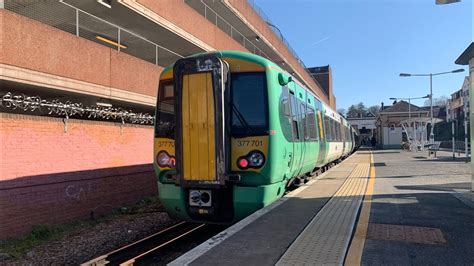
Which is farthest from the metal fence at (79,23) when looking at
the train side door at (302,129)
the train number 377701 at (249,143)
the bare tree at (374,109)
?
the bare tree at (374,109)

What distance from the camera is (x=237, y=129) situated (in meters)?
7.00

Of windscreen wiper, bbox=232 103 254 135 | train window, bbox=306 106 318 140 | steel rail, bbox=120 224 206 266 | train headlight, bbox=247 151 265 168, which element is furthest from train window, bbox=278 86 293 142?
steel rail, bbox=120 224 206 266

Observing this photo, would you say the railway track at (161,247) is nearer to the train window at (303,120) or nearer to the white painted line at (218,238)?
the white painted line at (218,238)

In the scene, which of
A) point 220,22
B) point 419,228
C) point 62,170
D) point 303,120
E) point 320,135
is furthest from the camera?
point 220,22

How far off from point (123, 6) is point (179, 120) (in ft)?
26.8

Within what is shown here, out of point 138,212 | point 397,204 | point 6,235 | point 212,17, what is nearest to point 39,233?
point 6,235

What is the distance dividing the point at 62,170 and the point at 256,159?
570 cm

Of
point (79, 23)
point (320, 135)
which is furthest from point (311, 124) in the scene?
point (79, 23)

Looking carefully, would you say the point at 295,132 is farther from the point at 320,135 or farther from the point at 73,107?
the point at 73,107

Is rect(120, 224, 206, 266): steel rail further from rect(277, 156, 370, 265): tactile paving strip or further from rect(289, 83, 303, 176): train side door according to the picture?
rect(277, 156, 370, 265): tactile paving strip

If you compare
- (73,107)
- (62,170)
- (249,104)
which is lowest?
(62,170)

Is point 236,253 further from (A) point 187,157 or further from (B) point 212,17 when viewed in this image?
(B) point 212,17

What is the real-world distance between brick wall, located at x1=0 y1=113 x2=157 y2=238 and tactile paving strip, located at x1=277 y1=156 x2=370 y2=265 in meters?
6.26

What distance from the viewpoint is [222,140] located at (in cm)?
677
